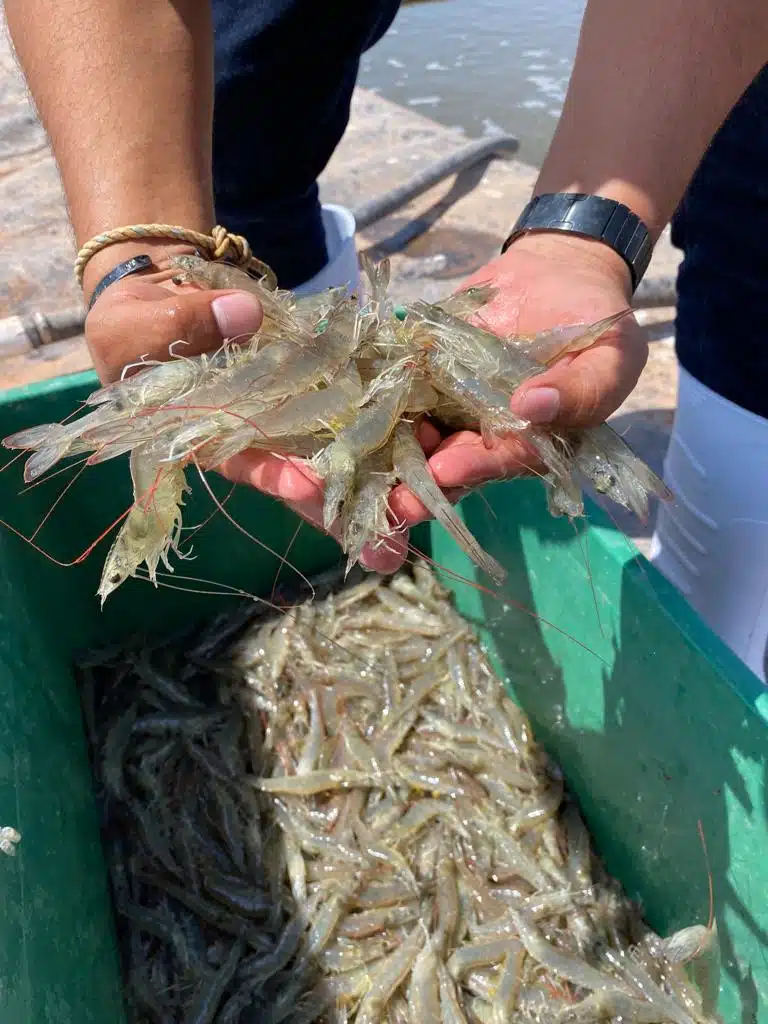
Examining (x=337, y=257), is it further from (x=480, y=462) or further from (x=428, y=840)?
(x=428, y=840)

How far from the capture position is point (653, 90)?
62.1 inches

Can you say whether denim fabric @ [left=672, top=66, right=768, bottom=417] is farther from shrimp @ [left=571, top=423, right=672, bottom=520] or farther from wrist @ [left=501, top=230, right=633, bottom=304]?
shrimp @ [left=571, top=423, right=672, bottom=520]

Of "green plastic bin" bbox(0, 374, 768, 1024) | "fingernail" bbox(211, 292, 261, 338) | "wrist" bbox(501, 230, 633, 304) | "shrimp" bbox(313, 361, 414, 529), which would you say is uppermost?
"fingernail" bbox(211, 292, 261, 338)

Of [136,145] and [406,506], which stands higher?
[136,145]

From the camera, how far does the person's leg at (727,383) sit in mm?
2021

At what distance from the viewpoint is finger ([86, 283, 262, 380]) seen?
4.84ft

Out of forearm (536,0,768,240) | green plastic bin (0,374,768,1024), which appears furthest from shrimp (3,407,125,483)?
forearm (536,0,768,240)

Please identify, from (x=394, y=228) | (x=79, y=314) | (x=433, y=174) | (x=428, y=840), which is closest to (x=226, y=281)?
(x=428, y=840)

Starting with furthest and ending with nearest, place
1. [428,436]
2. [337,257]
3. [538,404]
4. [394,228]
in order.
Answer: [394,228], [337,257], [428,436], [538,404]

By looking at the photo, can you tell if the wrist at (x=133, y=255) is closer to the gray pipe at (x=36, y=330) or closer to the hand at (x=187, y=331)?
the hand at (x=187, y=331)

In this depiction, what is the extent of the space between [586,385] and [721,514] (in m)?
1.06

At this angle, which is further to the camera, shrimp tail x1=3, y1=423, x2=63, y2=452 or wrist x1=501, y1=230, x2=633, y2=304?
wrist x1=501, y1=230, x2=633, y2=304

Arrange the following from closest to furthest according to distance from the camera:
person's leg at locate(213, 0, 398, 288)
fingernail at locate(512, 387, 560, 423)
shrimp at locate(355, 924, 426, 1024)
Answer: fingernail at locate(512, 387, 560, 423) → shrimp at locate(355, 924, 426, 1024) → person's leg at locate(213, 0, 398, 288)

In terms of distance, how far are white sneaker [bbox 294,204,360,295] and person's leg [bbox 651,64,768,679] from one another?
4.10ft
